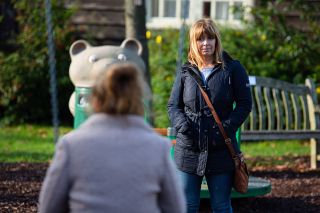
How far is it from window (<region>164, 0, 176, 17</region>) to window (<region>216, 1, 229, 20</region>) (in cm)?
79

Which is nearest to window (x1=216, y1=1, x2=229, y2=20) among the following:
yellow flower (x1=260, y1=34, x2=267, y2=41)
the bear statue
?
yellow flower (x1=260, y1=34, x2=267, y2=41)

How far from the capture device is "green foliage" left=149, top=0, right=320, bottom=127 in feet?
37.3

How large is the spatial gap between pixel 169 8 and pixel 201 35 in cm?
928

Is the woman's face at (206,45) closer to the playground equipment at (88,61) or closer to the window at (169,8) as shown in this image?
the playground equipment at (88,61)

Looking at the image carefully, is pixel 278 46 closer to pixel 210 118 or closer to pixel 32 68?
pixel 32 68

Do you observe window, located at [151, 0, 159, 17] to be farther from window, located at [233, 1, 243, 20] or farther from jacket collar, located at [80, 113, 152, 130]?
jacket collar, located at [80, 113, 152, 130]

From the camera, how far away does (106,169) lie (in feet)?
9.25

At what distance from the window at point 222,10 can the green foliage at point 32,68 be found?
2.61 meters

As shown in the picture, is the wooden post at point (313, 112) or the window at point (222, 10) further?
the window at point (222, 10)

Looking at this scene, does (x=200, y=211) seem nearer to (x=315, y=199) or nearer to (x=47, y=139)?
(x=315, y=199)

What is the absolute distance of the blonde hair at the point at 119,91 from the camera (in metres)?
2.82

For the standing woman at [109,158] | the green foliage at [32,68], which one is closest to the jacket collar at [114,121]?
the standing woman at [109,158]

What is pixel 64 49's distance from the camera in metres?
12.9

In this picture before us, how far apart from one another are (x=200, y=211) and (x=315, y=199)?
4.11 ft
